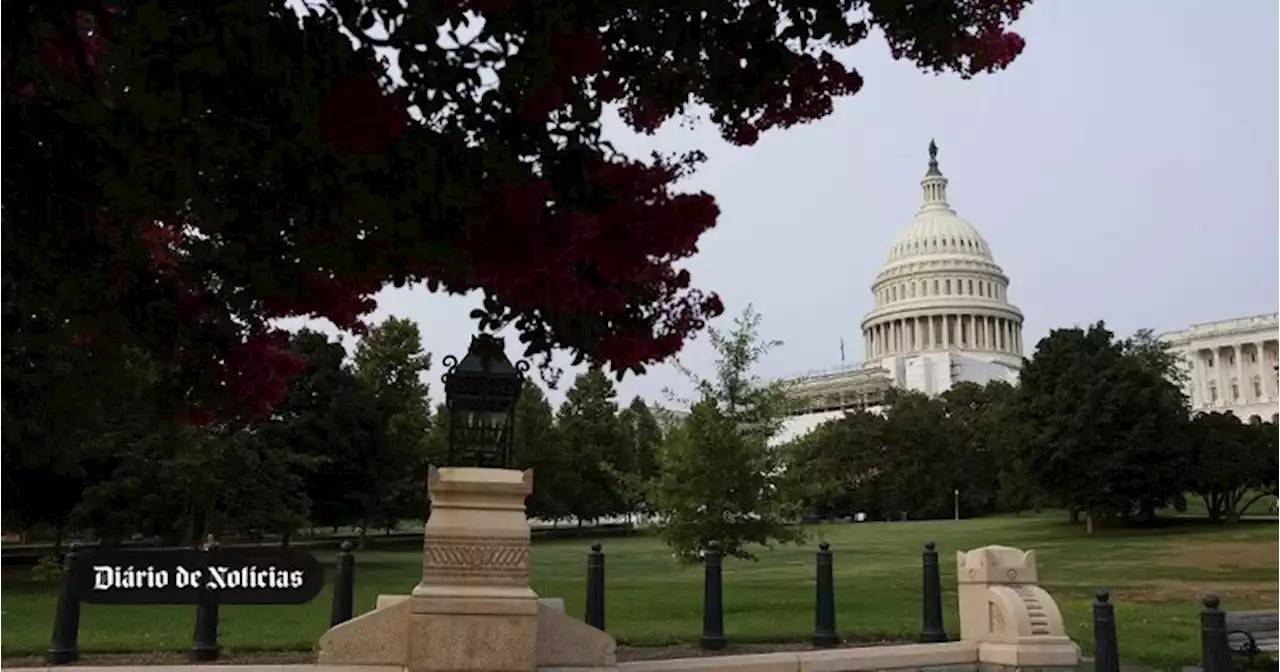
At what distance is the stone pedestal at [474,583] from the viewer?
25.6 ft

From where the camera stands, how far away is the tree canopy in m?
3.83

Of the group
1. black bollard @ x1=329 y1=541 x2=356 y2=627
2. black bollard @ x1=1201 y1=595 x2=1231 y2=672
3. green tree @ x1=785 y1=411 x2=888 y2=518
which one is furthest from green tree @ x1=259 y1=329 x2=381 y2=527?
green tree @ x1=785 y1=411 x2=888 y2=518

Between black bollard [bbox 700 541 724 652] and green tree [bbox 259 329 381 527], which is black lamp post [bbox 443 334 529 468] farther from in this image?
green tree [bbox 259 329 381 527]

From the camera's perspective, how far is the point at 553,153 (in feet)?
14.5

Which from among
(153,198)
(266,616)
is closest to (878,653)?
(153,198)

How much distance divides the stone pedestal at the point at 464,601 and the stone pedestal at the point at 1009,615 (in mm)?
4577

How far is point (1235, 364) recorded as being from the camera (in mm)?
110562

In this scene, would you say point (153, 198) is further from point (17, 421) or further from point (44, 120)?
point (17, 421)

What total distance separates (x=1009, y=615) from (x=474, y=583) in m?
5.25

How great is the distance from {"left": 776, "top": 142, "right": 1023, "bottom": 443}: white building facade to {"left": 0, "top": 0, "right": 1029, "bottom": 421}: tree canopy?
10739cm

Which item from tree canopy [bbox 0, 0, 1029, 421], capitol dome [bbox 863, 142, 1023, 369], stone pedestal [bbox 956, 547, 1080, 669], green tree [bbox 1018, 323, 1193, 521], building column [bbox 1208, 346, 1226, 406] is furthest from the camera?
capitol dome [bbox 863, 142, 1023, 369]

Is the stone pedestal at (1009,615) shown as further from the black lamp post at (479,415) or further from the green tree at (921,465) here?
the green tree at (921,465)

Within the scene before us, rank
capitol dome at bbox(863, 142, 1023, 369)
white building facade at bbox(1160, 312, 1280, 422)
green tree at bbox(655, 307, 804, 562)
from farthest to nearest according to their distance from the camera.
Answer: capitol dome at bbox(863, 142, 1023, 369) < white building facade at bbox(1160, 312, 1280, 422) < green tree at bbox(655, 307, 804, 562)

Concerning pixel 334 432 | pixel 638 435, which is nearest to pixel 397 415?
pixel 334 432
